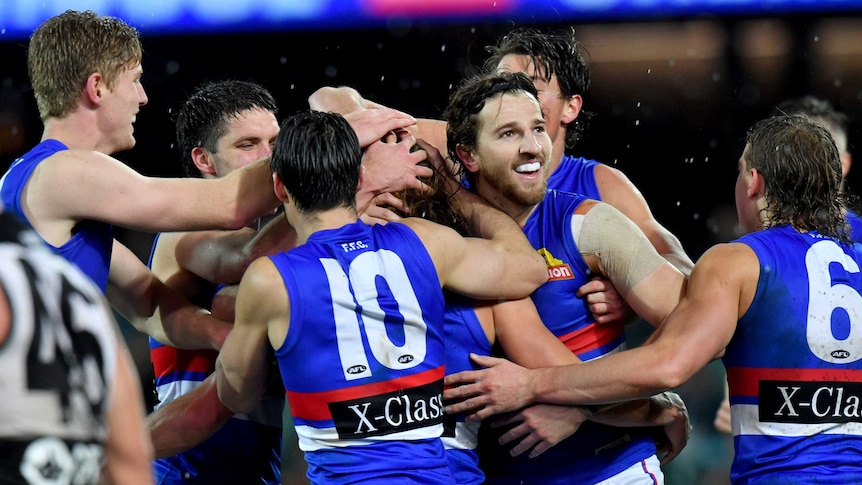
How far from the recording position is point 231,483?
193 inches

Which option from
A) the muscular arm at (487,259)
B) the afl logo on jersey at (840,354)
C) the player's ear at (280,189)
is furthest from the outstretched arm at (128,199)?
the afl logo on jersey at (840,354)

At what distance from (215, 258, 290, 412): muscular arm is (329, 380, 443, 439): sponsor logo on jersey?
0.32 m

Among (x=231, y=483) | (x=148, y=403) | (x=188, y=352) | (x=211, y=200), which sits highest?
A: (x=211, y=200)

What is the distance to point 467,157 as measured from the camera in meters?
4.48

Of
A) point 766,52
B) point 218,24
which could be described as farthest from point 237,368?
point 766,52

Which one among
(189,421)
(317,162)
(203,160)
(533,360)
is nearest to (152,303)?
(189,421)

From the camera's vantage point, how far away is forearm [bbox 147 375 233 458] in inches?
170

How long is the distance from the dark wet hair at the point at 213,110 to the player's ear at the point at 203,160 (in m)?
0.03

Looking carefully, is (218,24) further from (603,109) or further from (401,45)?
(603,109)

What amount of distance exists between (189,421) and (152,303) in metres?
0.60

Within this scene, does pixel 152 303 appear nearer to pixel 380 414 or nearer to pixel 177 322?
pixel 177 322

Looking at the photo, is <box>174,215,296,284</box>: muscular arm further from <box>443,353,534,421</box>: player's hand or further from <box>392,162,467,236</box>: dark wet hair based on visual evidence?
<box>443,353,534,421</box>: player's hand

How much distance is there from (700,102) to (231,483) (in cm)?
754

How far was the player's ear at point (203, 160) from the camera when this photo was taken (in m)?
5.15
